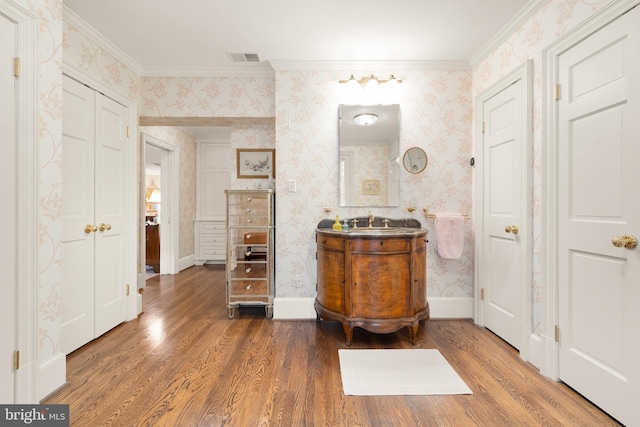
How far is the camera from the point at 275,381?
1844mm

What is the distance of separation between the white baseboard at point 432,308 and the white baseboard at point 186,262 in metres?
2.83

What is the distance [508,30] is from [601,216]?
158 centimetres

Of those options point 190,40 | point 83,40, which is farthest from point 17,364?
point 190,40

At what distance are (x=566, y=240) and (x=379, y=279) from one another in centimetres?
116

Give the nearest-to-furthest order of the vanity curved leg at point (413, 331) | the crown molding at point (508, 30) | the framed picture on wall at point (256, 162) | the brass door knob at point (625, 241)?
the brass door knob at point (625, 241), the crown molding at point (508, 30), the vanity curved leg at point (413, 331), the framed picture on wall at point (256, 162)

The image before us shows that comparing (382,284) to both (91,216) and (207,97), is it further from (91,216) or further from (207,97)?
(207,97)

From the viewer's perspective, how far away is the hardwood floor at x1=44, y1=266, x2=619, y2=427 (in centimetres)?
152

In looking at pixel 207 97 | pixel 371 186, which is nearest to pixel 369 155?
pixel 371 186

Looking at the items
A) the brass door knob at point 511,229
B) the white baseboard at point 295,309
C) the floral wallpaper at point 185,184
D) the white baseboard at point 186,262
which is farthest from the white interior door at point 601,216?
the white baseboard at point 186,262

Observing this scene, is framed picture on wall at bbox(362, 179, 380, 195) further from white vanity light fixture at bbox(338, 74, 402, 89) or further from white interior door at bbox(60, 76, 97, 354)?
white interior door at bbox(60, 76, 97, 354)

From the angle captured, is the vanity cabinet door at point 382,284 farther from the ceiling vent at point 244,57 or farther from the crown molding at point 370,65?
the ceiling vent at point 244,57

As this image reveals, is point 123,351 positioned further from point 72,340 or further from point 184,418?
point 184,418

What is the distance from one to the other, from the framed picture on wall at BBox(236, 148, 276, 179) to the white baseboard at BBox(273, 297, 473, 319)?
1548 mm

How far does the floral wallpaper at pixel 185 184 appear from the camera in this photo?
16.3 ft
